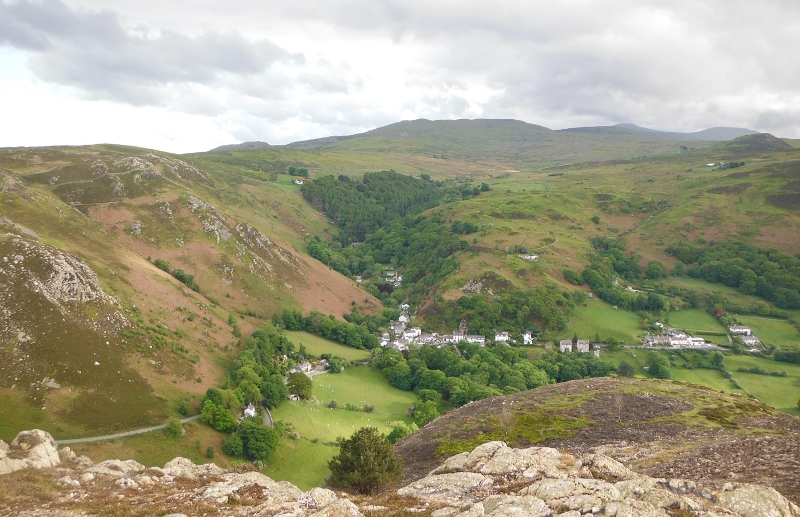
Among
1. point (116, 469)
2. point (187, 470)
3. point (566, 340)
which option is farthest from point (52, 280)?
point (566, 340)

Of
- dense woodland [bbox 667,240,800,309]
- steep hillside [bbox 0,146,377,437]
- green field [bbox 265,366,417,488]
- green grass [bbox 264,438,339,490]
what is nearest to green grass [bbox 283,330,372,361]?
green field [bbox 265,366,417,488]

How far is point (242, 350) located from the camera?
76.4 m

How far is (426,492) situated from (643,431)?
72.3 feet

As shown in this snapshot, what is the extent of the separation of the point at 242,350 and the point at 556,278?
86.2m

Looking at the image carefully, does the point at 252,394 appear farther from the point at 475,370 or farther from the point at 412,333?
the point at 412,333

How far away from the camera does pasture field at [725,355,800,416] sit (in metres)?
74.7

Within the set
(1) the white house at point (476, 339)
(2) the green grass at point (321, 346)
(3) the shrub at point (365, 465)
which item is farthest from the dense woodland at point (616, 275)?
(3) the shrub at point (365, 465)

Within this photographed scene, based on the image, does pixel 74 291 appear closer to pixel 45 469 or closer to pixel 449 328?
pixel 45 469

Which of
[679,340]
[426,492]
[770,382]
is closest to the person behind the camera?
[426,492]

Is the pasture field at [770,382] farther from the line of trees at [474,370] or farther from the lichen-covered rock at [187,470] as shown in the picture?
the lichen-covered rock at [187,470]

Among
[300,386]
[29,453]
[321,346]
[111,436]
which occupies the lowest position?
[300,386]

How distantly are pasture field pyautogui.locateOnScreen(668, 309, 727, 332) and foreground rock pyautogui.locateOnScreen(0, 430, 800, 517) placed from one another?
321ft

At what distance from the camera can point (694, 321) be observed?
106938 mm

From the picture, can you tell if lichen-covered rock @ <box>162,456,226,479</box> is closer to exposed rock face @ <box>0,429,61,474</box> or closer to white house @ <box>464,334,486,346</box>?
exposed rock face @ <box>0,429,61,474</box>
